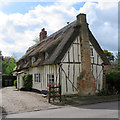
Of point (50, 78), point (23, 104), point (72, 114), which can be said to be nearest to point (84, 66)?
point (50, 78)

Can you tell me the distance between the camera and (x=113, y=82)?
15.5m

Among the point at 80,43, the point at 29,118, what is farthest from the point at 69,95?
the point at 29,118

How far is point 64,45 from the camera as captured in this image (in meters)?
13.3

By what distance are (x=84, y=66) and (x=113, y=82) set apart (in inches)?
176

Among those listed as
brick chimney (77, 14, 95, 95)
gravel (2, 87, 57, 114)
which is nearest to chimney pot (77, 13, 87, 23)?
brick chimney (77, 14, 95, 95)

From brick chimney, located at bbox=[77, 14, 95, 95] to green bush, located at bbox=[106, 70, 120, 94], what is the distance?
3.12 m

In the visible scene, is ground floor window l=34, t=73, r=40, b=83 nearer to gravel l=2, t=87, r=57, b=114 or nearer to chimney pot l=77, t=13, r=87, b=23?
gravel l=2, t=87, r=57, b=114

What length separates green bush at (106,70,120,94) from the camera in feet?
49.0

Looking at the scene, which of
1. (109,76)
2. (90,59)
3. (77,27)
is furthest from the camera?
(109,76)

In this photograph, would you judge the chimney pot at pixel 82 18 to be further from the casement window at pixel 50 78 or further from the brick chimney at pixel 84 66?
the casement window at pixel 50 78

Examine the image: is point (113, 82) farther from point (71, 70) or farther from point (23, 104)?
point (23, 104)

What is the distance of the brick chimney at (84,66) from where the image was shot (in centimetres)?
1273

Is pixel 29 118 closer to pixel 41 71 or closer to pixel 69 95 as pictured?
pixel 69 95

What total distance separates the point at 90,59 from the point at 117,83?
4.23 meters
